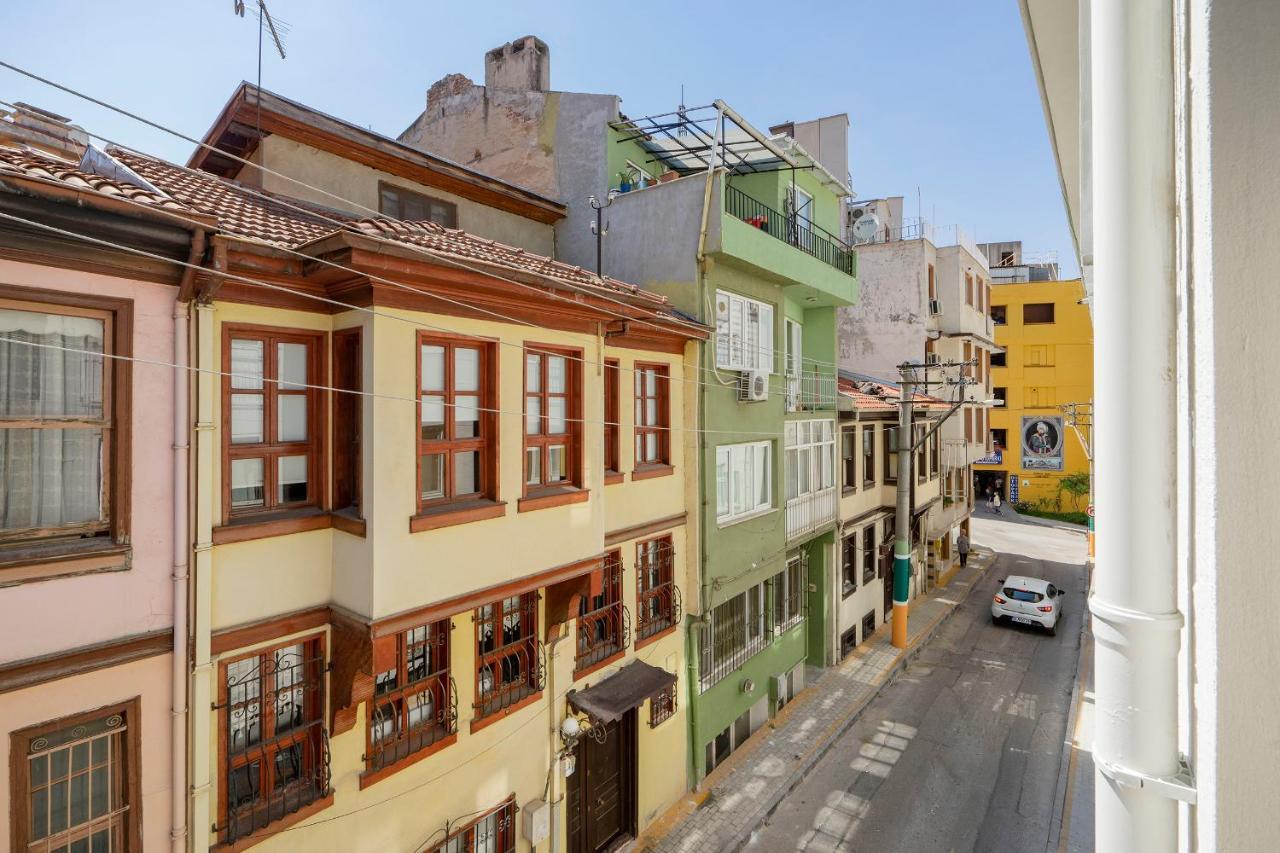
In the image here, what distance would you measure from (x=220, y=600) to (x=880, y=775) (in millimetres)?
12473

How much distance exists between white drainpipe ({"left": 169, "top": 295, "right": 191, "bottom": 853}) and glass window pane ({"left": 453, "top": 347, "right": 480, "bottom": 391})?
2.55m

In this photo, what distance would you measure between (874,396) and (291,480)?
17.3 m

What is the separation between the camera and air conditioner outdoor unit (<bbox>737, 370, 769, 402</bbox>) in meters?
12.4

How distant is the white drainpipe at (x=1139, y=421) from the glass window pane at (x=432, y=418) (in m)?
6.34

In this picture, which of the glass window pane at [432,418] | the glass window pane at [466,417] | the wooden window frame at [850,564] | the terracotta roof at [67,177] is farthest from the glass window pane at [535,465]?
the wooden window frame at [850,564]

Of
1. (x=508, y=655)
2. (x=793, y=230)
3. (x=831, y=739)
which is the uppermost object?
(x=793, y=230)

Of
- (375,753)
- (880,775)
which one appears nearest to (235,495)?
(375,753)

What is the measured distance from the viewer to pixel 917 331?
77.4ft

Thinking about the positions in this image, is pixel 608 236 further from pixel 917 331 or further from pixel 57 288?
pixel 917 331

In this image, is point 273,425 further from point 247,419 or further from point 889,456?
point 889,456

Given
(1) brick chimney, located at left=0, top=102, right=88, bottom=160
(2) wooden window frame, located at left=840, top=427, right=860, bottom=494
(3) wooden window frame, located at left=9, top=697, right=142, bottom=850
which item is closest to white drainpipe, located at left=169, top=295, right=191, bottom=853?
(3) wooden window frame, located at left=9, top=697, right=142, bottom=850

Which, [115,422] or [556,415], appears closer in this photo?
[115,422]

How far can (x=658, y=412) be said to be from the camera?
11391mm

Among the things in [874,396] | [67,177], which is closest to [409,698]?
[67,177]
